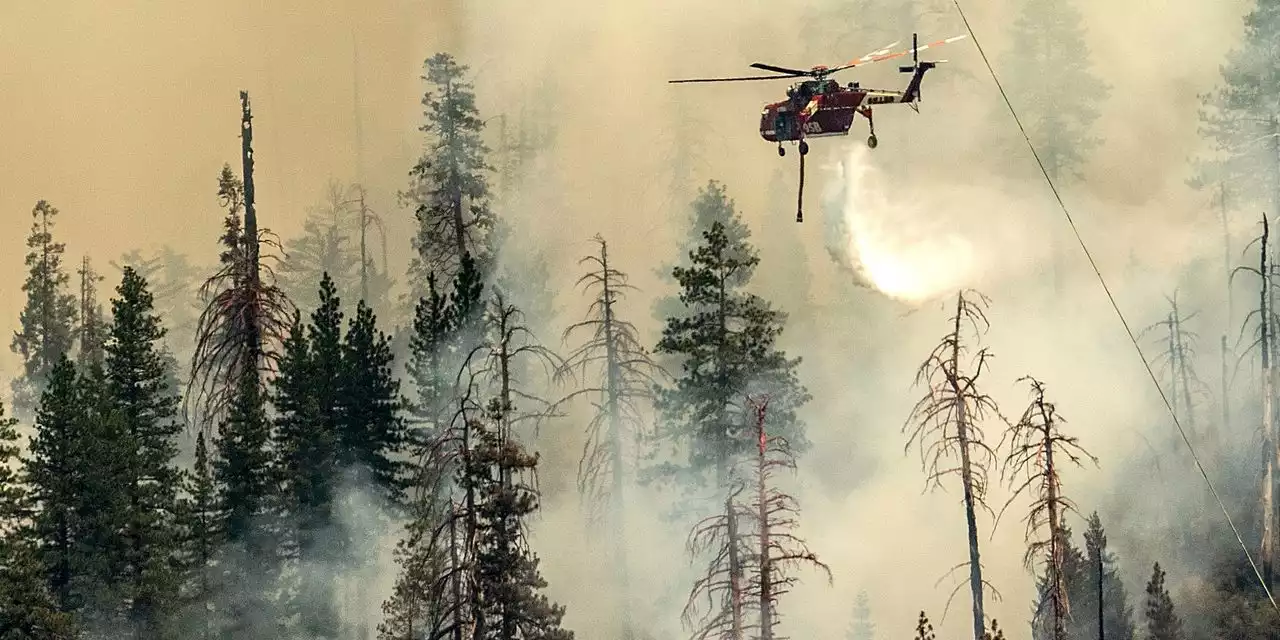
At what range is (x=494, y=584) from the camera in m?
40.8

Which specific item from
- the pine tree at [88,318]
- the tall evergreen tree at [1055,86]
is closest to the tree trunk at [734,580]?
the tall evergreen tree at [1055,86]

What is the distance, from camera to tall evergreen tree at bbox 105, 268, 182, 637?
51875 millimetres

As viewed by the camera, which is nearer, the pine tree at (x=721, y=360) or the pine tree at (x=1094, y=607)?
the pine tree at (x=721, y=360)

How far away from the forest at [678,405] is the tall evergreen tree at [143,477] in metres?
0.13

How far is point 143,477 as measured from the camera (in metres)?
54.4

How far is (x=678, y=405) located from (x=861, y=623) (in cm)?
1685

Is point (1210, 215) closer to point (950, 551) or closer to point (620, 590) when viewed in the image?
point (950, 551)

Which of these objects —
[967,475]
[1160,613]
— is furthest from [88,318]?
[967,475]

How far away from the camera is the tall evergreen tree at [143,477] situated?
170ft

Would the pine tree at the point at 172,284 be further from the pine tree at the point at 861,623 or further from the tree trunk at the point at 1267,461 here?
the tree trunk at the point at 1267,461

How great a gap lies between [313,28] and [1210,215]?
44.7 meters

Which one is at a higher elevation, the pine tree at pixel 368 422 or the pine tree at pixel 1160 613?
the pine tree at pixel 368 422

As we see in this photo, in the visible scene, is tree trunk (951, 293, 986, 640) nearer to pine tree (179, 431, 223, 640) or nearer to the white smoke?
pine tree (179, 431, 223, 640)

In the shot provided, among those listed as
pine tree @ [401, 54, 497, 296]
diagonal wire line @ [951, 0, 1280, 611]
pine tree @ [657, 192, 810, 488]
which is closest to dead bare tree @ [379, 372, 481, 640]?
pine tree @ [657, 192, 810, 488]
